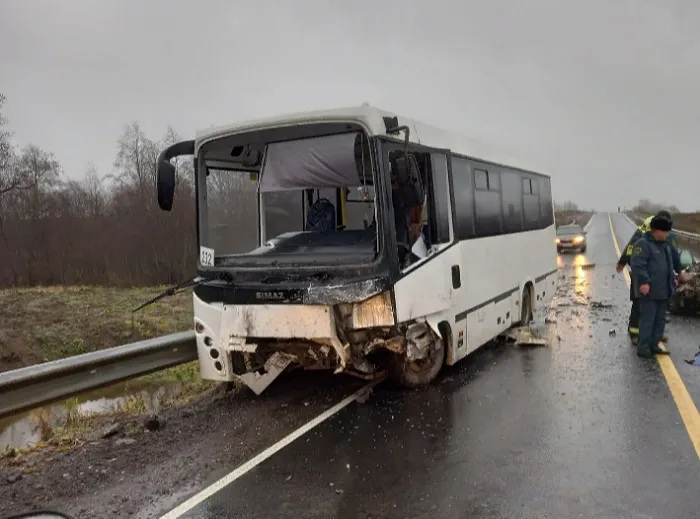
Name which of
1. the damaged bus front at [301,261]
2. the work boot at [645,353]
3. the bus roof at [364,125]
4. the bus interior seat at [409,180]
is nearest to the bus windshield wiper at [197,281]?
the damaged bus front at [301,261]

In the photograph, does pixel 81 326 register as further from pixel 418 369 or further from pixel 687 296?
pixel 687 296

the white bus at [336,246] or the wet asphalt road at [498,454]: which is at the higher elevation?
the white bus at [336,246]

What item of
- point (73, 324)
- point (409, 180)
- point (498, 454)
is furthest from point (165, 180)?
point (73, 324)

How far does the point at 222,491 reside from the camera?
427cm

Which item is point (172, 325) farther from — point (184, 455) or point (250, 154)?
point (184, 455)

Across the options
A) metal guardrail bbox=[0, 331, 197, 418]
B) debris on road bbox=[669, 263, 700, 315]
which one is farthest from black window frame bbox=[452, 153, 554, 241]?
metal guardrail bbox=[0, 331, 197, 418]

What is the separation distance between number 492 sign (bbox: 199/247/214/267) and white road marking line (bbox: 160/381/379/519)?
2051 millimetres

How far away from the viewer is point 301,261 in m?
6.07

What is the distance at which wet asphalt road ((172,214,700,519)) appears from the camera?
3.94 m

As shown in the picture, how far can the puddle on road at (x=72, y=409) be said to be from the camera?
24.2ft

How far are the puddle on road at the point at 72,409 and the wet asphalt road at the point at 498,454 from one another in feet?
9.07

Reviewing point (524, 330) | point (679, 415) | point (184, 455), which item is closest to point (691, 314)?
point (524, 330)

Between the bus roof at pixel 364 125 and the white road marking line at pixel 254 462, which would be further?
the bus roof at pixel 364 125

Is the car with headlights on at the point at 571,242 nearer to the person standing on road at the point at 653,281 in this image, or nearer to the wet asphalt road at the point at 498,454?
the person standing on road at the point at 653,281
